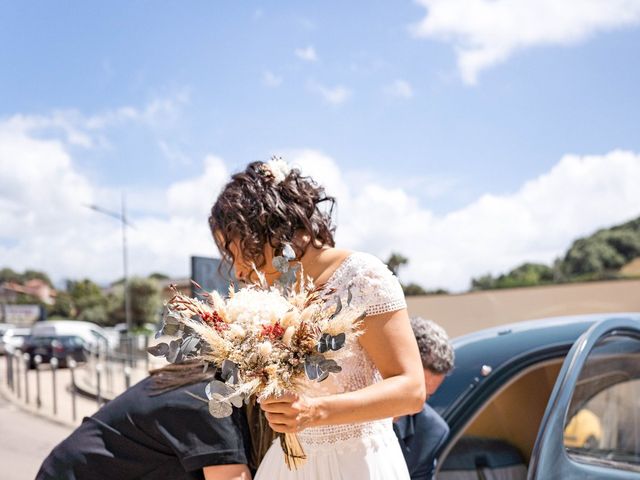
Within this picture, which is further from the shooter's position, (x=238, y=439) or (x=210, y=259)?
(x=210, y=259)

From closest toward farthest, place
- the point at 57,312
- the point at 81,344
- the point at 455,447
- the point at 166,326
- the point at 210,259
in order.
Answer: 1. the point at 166,326
2. the point at 455,447
3. the point at 210,259
4. the point at 81,344
5. the point at 57,312

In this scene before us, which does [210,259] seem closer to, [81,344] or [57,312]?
[81,344]

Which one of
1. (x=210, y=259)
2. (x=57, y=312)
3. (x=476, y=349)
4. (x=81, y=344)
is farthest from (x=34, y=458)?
(x=57, y=312)

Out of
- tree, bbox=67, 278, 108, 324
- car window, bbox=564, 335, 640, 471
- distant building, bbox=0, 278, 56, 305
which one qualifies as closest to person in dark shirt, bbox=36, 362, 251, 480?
car window, bbox=564, 335, 640, 471

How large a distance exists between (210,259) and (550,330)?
5313 mm

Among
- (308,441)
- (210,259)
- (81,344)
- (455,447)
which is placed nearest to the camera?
(308,441)

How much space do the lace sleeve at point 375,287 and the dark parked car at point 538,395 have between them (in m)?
1.07

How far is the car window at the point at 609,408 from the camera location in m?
3.20

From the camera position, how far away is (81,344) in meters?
24.4

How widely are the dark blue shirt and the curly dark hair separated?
2.98 ft

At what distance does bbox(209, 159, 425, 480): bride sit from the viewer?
74.5 inches

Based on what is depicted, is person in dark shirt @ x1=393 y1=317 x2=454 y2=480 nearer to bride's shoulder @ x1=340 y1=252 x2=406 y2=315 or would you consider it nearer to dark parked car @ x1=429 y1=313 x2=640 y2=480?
dark parked car @ x1=429 y1=313 x2=640 y2=480

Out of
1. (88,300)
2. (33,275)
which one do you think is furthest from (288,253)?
(33,275)

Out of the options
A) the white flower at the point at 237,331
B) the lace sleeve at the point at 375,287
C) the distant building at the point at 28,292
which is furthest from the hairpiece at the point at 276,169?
the distant building at the point at 28,292
